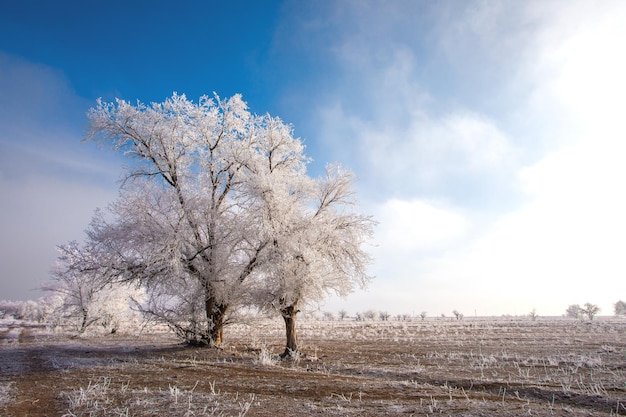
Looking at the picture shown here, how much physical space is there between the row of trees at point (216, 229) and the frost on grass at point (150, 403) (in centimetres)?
775

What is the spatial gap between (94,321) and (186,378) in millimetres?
33336

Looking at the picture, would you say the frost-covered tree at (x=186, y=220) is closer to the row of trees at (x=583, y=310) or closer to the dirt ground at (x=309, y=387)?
the dirt ground at (x=309, y=387)

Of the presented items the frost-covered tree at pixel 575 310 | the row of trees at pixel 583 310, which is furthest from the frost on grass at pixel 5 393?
the frost-covered tree at pixel 575 310

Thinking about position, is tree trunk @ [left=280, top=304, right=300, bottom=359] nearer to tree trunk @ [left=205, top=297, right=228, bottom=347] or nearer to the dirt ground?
the dirt ground

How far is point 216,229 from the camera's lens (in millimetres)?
17547

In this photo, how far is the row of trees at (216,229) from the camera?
Result: 1587cm

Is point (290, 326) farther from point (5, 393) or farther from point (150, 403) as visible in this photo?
point (5, 393)

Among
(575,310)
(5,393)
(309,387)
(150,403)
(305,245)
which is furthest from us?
(575,310)

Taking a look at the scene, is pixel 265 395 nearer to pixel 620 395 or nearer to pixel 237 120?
pixel 620 395

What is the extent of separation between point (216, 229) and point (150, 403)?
1132cm

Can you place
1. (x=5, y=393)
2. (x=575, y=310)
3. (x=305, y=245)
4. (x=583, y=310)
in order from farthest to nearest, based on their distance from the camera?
(x=575, y=310) < (x=583, y=310) < (x=305, y=245) < (x=5, y=393)

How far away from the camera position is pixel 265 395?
7844 mm

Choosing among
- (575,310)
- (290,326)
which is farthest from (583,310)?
(290,326)

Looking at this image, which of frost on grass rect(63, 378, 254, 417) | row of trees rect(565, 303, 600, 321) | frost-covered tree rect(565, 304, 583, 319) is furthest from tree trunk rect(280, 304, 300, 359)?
frost-covered tree rect(565, 304, 583, 319)
